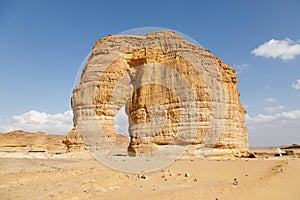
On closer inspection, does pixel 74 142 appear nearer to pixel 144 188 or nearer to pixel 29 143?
pixel 144 188

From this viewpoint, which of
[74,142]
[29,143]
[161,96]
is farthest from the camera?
[29,143]

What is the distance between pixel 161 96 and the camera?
1850 cm

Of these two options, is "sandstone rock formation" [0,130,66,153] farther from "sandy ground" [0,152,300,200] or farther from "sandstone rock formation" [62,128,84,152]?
"sandy ground" [0,152,300,200]

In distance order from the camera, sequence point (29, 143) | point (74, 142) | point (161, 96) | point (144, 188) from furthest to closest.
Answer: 1. point (29, 143)
2. point (74, 142)
3. point (161, 96)
4. point (144, 188)

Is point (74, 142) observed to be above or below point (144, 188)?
above

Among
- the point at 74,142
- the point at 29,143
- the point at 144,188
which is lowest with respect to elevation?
the point at 144,188

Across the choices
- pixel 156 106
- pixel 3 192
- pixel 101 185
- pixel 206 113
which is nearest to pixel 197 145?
pixel 206 113

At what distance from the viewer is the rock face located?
17516mm

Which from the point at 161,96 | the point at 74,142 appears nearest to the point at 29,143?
the point at 74,142

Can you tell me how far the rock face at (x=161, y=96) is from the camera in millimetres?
17516

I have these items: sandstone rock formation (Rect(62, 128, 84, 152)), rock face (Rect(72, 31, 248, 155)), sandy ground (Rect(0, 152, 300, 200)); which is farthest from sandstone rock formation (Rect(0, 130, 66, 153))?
sandy ground (Rect(0, 152, 300, 200))

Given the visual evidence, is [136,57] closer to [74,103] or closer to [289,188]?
[74,103]

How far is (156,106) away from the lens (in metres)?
18.5

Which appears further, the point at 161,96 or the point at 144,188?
the point at 161,96
